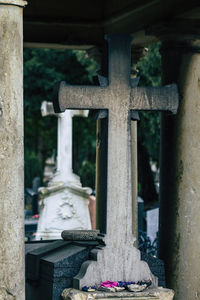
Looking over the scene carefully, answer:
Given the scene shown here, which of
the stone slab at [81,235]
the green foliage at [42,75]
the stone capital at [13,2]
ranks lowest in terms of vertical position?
the stone slab at [81,235]

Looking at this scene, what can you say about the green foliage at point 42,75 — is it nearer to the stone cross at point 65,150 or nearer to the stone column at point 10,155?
the stone cross at point 65,150

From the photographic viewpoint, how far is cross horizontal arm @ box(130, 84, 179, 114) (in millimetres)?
5891

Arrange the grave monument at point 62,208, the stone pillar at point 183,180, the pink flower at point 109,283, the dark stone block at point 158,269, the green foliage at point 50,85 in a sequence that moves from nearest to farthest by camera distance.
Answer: the pink flower at point 109,283 → the dark stone block at point 158,269 → the stone pillar at point 183,180 → the grave monument at point 62,208 → the green foliage at point 50,85

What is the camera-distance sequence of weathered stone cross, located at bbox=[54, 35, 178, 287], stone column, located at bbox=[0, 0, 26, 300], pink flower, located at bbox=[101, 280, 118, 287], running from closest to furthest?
1. stone column, located at bbox=[0, 0, 26, 300]
2. pink flower, located at bbox=[101, 280, 118, 287]
3. weathered stone cross, located at bbox=[54, 35, 178, 287]

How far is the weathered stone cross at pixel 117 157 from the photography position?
226 inches

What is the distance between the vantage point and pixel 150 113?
66.7 ft

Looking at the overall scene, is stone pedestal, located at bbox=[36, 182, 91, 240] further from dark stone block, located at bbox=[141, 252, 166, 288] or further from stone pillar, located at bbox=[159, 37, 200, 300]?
dark stone block, located at bbox=[141, 252, 166, 288]

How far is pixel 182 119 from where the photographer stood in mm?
6629

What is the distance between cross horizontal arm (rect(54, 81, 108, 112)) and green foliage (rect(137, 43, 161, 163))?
12.6 metres

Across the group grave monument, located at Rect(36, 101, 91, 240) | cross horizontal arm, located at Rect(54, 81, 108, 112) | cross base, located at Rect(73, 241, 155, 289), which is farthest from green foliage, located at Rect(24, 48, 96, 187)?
cross base, located at Rect(73, 241, 155, 289)

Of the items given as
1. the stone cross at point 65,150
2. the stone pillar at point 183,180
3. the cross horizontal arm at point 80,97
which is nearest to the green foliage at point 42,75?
the stone cross at point 65,150

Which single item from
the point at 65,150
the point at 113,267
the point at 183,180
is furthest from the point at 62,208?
the point at 113,267

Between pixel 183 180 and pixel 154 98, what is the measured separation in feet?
3.48

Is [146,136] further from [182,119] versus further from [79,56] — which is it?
[182,119]
